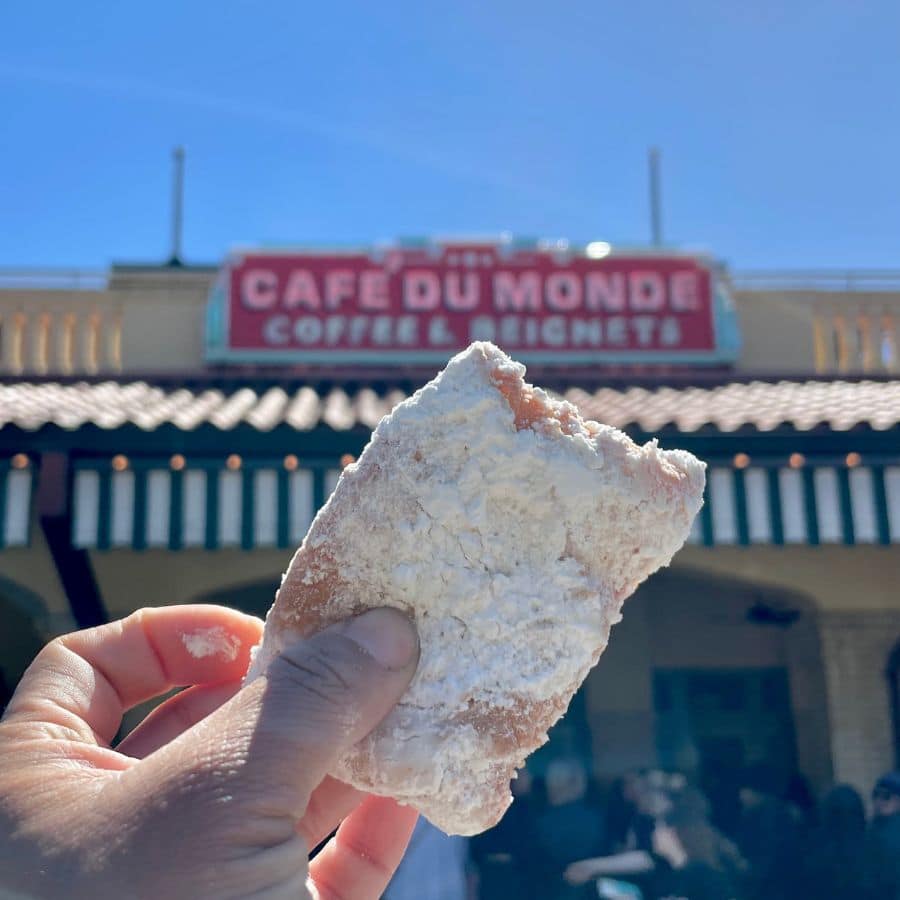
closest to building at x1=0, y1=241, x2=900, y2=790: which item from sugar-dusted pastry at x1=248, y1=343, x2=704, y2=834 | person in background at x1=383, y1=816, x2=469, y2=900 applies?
person in background at x1=383, y1=816, x2=469, y2=900

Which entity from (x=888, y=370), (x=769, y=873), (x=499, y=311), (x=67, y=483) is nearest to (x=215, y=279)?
(x=499, y=311)

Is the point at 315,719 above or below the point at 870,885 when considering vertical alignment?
above

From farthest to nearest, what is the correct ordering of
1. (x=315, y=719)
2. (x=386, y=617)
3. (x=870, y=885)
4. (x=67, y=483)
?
(x=870, y=885)
(x=67, y=483)
(x=386, y=617)
(x=315, y=719)

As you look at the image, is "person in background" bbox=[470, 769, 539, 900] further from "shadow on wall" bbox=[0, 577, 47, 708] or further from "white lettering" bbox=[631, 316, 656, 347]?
"white lettering" bbox=[631, 316, 656, 347]

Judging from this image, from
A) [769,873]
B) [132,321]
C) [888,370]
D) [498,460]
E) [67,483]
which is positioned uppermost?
[132,321]

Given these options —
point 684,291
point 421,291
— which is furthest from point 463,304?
point 684,291

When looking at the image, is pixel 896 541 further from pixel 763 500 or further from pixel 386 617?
pixel 386 617

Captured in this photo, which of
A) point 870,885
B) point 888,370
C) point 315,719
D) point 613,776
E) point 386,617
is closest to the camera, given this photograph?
point 315,719
